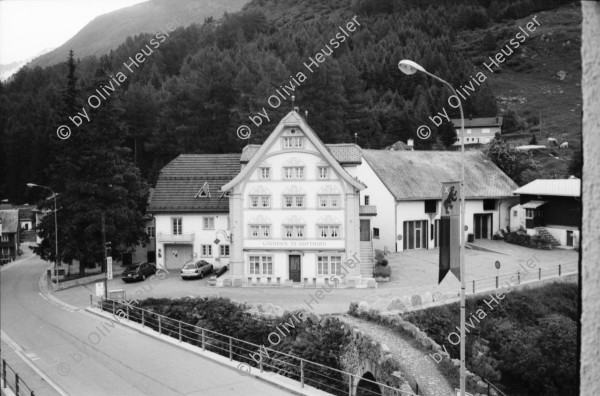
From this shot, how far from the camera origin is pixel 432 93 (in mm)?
93688

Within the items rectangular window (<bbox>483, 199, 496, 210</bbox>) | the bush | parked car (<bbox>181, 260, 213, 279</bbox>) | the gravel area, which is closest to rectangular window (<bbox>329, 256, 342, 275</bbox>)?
the bush

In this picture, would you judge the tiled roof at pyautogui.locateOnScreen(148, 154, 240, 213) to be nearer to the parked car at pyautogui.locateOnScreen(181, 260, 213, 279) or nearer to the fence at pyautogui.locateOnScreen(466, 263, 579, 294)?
the parked car at pyautogui.locateOnScreen(181, 260, 213, 279)

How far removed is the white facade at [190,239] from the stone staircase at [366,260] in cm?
1024

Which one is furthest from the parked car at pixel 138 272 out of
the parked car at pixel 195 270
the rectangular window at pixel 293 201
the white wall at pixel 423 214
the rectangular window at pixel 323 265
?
the white wall at pixel 423 214

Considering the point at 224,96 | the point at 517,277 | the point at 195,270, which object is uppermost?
the point at 224,96

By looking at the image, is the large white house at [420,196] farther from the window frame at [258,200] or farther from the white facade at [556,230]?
the window frame at [258,200]

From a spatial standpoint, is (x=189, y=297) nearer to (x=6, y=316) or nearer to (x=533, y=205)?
(x=6, y=316)

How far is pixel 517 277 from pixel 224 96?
1536 inches

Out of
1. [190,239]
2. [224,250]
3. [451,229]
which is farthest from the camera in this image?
[224,250]

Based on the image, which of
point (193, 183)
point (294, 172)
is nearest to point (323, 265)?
point (294, 172)

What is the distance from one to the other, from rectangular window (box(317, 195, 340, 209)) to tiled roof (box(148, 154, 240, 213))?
898cm

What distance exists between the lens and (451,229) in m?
11.5

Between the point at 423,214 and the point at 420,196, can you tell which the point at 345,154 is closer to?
the point at 420,196

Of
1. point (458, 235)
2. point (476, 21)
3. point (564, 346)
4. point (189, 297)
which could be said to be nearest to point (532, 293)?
point (564, 346)
